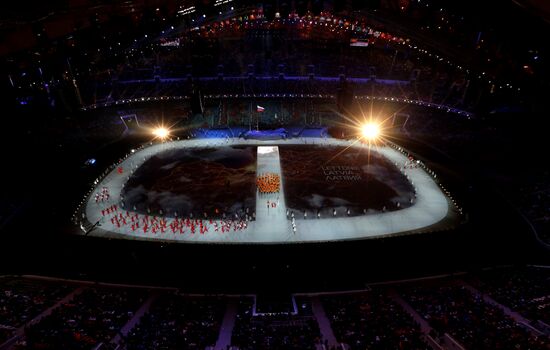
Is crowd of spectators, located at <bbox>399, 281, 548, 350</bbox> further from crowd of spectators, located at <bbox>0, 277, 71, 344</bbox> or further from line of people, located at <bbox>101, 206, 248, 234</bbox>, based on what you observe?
crowd of spectators, located at <bbox>0, 277, 71, 344</bbox>

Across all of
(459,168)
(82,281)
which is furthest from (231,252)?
(459,168)

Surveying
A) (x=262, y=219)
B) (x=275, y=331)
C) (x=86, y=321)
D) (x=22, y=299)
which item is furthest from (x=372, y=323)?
(x=22, y=299)

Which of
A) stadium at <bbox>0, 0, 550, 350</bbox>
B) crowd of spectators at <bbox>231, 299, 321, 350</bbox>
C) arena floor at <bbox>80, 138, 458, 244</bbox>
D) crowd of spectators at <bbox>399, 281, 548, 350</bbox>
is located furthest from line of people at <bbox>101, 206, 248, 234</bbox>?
crowd of spectators at <bbox>399, 281, 548, 350</bbox>

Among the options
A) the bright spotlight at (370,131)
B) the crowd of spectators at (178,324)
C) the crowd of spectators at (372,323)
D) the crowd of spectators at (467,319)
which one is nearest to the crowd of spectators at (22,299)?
the crowd of spectators at (178,324)

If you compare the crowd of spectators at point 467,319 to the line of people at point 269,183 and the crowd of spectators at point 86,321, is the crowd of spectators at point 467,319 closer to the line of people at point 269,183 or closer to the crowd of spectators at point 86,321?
the crowd of spectators at point 86,321

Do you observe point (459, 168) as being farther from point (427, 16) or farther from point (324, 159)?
point (427, 16)
